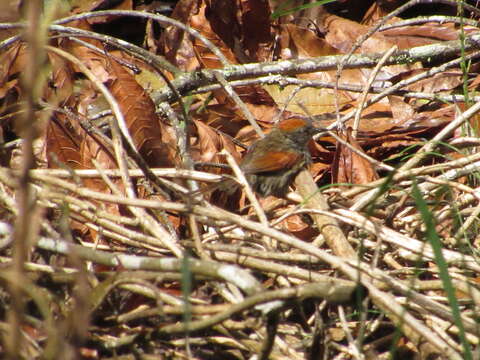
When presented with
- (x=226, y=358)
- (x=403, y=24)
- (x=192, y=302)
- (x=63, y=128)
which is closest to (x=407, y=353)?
(x=226, y=358)

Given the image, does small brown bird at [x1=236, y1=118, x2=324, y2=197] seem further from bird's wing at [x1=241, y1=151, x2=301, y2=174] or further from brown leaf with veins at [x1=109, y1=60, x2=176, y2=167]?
brown leaf with veins at [x1=109, y1=60, x2=176, y2=167]

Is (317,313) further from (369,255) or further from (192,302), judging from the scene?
(369,255)

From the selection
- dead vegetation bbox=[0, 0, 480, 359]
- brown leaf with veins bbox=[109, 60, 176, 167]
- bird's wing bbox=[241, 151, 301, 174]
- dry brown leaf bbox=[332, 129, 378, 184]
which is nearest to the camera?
dead vegetation bbox=[0, 0, 480, 359]

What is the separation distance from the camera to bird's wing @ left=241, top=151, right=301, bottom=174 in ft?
15.7

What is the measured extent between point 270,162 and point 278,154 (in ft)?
0.30

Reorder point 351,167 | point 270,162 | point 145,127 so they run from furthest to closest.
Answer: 1. point 270,162
2. point 145,127
3. point 351,167

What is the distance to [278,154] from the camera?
193 inches

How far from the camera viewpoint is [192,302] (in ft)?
9.34

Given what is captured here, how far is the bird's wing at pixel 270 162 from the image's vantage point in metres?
4.77

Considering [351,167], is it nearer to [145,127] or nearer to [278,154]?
[278,154]

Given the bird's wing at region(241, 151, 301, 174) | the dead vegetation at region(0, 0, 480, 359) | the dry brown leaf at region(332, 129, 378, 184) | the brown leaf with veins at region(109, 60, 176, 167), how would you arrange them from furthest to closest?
the bird's wing at region(241, 151, 301, 174) → the brown leaf with veins at region(109, 60, 176, 167) → the dry brown leaf at region(332, 129, 378, 184) → the dead vegetation at region(0, 0, 480, 359)

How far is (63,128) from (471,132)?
2878 millimetres

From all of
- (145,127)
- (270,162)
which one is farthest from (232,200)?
(145,127)

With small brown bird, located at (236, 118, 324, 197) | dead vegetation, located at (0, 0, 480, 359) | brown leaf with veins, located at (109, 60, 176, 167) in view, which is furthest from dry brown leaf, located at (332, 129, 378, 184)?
brown leaf with veins, located at (109, 60, 176, 167)
